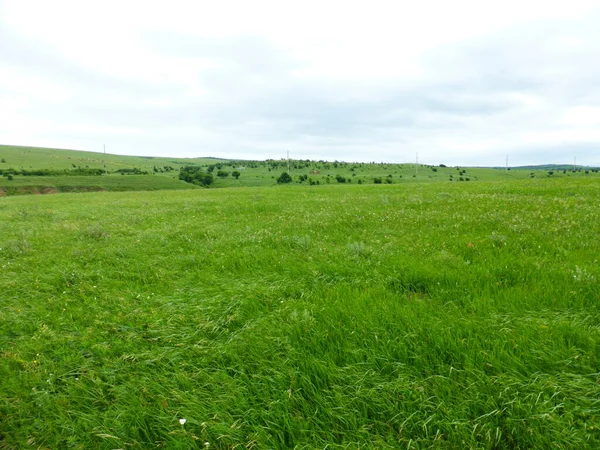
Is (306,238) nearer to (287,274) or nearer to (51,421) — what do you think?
(287,274)

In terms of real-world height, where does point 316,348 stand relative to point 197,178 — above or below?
below

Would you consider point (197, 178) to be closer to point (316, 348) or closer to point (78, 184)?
point (78, 184)

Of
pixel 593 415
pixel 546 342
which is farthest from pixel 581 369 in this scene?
pixel 593 415

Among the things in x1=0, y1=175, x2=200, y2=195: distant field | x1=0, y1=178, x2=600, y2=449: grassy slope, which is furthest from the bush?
x1=0, y1=178, x2=600, y2=449: grassy slope

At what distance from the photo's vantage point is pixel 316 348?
4250 millimetres

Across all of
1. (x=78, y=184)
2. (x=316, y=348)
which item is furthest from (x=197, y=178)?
(x=316, y=348)

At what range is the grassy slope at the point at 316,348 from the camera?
3131mm

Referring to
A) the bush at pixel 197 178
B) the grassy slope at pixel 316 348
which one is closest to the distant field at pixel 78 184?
the bush at pixel 197 178

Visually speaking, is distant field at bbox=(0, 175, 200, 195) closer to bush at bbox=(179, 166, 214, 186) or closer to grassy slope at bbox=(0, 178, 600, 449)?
bush at bbox=(179, 166, 214, 186)

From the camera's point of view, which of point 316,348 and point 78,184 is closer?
point 316,348

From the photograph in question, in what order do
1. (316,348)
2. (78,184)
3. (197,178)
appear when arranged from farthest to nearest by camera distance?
(197,178), (78,184), (316,348)

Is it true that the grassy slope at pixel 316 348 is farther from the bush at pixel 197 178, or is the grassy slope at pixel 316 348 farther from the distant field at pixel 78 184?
the bush at pixel 197 178

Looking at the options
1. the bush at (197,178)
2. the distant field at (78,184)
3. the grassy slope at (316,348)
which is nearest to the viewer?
the grassy slope at (316,348)

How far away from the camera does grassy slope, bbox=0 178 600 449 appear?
3131mm
